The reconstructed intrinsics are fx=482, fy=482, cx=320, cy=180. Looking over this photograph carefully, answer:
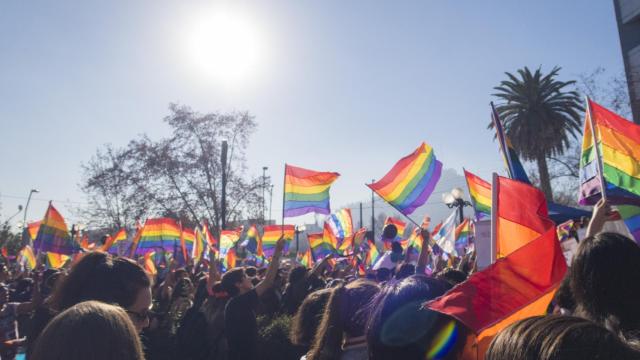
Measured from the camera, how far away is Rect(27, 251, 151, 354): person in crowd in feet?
10.0

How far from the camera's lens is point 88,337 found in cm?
177

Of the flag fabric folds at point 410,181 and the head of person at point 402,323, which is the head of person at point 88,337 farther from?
the flag fabric folds at point 410,181

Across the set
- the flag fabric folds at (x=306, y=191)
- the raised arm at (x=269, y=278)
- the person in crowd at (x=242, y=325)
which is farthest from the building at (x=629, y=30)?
the person in crowd at (x=242, y=325)

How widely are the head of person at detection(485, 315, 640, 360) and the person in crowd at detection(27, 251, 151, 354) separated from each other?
2.42 metres

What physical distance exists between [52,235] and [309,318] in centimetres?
1107

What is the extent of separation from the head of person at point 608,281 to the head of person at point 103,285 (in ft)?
8.58

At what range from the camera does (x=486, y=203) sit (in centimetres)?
786

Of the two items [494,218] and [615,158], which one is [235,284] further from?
[615,158]

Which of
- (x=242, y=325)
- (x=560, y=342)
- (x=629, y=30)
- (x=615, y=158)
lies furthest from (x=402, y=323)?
(x=629, y=30)

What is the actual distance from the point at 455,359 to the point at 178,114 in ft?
95.1

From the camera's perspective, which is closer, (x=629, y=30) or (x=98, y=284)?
(x=98, y=284)

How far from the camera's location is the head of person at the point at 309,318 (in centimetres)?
366

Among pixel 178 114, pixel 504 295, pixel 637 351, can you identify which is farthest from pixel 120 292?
pixel 178 114

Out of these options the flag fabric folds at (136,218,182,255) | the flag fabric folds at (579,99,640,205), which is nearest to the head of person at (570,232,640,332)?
the flag fabric folds at (579,99,640,205)
